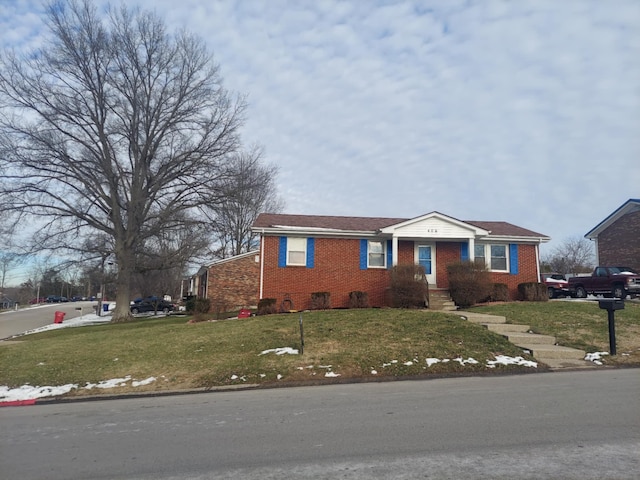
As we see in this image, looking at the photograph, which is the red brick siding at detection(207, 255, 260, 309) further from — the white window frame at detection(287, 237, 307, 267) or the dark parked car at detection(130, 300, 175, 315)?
the white window frame at detection(287, 237, 307, 267)

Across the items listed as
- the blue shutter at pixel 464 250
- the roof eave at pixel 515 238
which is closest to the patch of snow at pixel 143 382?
the blue shutter at pixel 464 250

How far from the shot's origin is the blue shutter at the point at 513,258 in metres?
22.2

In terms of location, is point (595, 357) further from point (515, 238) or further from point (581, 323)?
point (515, 238)

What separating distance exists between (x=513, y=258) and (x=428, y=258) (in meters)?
4.19

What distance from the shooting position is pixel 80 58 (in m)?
26.8

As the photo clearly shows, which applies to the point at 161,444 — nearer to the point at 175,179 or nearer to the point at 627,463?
the point at 627,463

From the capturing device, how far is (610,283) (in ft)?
75.8

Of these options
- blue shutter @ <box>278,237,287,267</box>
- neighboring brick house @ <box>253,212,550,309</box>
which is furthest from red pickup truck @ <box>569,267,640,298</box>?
blue shutter @ <box>278,237,287,267</box>

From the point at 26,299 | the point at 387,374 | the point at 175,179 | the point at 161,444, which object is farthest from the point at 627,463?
the point at 26,299

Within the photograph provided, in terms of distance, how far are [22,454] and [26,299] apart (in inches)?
4516

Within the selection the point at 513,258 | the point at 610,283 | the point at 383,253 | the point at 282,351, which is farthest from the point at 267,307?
the point at 610,283

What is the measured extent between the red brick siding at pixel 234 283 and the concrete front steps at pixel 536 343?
811 inches

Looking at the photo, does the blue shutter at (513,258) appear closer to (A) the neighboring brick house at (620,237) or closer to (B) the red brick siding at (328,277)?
(B) the red brick siding at (328,277)

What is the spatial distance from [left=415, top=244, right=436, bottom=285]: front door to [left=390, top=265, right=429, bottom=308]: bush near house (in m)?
3.38
